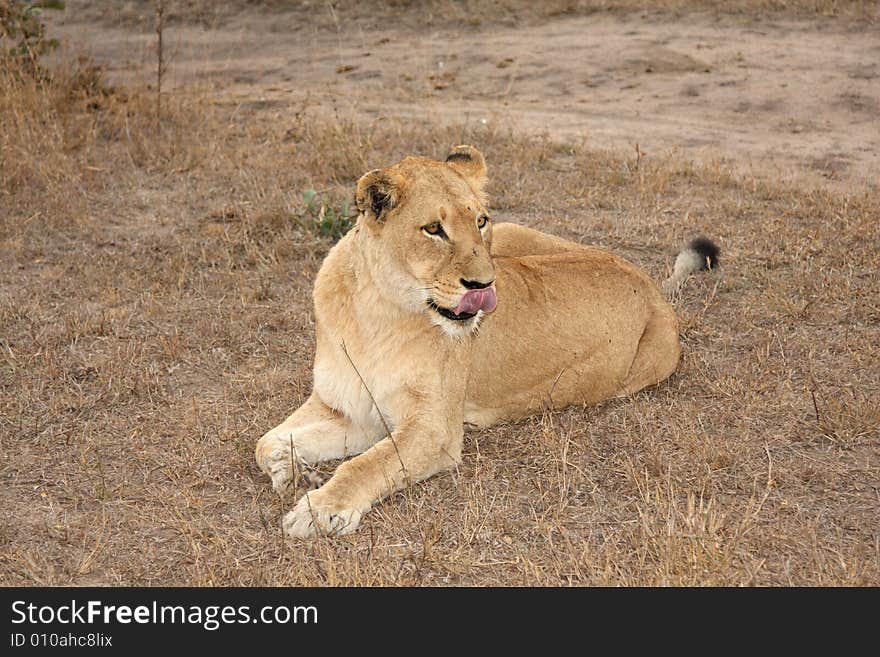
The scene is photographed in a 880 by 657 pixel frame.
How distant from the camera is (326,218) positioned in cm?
678

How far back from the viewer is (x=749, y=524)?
12.1ft

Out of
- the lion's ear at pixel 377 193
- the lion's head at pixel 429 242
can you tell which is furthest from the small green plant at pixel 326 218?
the lion's ear at pixel 377 193

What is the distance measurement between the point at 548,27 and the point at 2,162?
7656mm

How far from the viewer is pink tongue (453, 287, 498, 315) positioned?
149 inches

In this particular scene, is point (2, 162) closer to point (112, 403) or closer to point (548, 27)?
point (112, 403)

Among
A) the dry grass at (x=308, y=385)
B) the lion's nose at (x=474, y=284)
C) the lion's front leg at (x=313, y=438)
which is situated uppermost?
the lion's nose at (x=474, y=284)

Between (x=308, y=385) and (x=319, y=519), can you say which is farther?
(x=308, y=385)

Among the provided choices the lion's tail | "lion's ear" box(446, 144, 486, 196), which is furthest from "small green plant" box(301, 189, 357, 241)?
"lion's ear" box(446, 144, 486, 196)

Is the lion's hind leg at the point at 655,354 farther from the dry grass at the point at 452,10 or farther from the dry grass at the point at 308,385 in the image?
the dry grass at the point at 452,10

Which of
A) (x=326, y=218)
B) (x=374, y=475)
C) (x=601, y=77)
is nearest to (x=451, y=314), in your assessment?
(x=374, y=475)

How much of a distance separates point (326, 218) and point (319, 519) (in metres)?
3.39

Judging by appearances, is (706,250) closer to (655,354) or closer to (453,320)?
(655,354)

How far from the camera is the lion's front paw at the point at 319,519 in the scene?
365 cm

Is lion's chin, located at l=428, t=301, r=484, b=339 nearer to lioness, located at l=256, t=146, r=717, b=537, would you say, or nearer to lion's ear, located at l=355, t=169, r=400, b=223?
lioness, located at l=256, t=146, r=717, b=537
